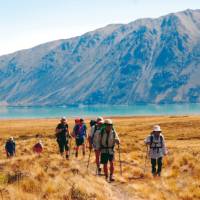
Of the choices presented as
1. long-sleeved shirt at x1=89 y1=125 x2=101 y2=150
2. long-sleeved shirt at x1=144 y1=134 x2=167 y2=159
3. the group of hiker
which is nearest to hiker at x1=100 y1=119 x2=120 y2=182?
the group of hiker

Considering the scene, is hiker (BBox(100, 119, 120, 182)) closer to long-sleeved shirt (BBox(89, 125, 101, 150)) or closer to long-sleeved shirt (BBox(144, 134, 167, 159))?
long-sleeved shirt (BBox(89, 125, 101, 150))

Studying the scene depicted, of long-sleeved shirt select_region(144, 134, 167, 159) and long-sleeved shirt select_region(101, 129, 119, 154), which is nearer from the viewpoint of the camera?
long-sleeved shirt select_region(101, 129, 119, 154)

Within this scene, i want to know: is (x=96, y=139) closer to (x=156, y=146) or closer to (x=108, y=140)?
(x=108, y=140)

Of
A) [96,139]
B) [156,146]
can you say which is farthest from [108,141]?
[156,146]

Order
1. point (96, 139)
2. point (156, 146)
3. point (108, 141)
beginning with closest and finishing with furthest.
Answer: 1. point (108, 141)
2. point (96, 139)
3. point (156, 146)

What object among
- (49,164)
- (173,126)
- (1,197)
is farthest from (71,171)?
(173,126)

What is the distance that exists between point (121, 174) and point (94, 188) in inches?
230

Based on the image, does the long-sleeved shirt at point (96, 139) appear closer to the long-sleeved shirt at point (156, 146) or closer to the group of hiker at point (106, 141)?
the group of hiker at point (106, 141)

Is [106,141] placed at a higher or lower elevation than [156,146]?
higher

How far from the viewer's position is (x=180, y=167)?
67.6 feet

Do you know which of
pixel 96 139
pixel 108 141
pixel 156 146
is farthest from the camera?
pixel 156 146

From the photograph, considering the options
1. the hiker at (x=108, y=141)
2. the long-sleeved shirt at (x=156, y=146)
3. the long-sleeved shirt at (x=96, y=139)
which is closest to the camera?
the hiker at (x=108, y=141)

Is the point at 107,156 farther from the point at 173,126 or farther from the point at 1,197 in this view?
A: the point at 173,126

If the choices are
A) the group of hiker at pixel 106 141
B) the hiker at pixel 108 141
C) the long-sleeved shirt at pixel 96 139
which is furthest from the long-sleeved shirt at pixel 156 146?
the hiker at pixel 108 141
